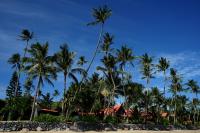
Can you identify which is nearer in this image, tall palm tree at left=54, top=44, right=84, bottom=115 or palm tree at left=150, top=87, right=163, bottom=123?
tall palm tree at left=54, top=44, right=84, bottom=115

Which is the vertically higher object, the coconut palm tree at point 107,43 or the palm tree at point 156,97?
the coconut palm tree at point 107,43

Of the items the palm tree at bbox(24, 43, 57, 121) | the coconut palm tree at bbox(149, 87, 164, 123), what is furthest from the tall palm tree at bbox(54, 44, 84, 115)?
the coconut palm tree at bbox(149, 87, 164, 123)

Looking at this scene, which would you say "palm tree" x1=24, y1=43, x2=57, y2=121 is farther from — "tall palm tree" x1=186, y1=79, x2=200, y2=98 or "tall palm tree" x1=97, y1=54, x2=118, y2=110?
"tall palm tree" x1=186, y1=79, x2=200, y2=98

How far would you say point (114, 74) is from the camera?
2020 inches

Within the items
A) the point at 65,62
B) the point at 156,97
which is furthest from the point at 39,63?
the point at 156,97

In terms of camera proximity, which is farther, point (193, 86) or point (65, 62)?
point (193, 86)

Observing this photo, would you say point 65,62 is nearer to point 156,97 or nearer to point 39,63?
point 39,63

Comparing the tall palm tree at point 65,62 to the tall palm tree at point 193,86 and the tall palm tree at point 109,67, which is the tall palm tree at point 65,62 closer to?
the tall palm tree at point 109,67

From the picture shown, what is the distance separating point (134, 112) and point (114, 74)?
9358 mm

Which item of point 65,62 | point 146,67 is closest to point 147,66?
point 146,67

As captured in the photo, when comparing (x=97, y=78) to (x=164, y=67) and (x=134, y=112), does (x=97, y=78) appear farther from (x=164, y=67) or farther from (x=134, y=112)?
(x=164, y=67)

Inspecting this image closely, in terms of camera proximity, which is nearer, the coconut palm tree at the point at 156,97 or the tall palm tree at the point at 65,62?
the tall palm tree at the point at 65,62

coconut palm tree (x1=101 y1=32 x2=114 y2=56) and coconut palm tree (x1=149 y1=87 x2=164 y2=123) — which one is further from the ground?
coconut palm tree (x1=101 y1=32 x2=114 y2=56)

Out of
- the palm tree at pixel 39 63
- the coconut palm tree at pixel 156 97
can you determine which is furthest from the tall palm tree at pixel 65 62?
the coconut palm tree at pixel 156 97
